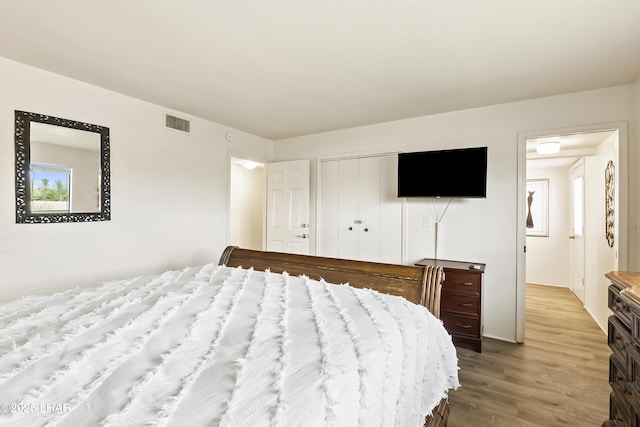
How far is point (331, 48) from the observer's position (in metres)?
2.14

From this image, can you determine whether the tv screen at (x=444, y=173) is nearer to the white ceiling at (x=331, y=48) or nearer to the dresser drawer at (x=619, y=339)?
the white ceiling at (x=331, y=48)

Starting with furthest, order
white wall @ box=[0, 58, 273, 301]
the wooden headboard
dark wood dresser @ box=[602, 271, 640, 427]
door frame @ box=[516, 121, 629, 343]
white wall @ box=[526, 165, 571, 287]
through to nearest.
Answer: white wall @ box=[526, 165, 571, 287]
door frame @ box=[516, 121, 629, 343]
white wall @ box=[0, 58, 273, 301]
the wooden headboard
dark wood dresser @ box=[602, 271, 640, 427]

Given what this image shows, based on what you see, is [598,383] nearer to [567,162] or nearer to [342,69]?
[342,69]

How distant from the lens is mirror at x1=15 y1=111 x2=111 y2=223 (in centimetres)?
240

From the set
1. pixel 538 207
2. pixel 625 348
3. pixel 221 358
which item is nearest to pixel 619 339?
pixel 625 348

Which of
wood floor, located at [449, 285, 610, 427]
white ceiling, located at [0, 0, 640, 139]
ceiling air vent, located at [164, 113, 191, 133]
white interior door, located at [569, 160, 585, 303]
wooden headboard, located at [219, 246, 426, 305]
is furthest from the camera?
white interior door, located at [569, 160, 585, 303]

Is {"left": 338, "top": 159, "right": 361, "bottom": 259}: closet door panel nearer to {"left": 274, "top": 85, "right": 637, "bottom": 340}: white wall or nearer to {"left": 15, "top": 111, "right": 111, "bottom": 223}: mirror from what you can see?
{"left": 274, "top": 85, "right": 637, "bottom": 340}: white wall

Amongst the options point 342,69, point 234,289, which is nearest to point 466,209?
point 342,69

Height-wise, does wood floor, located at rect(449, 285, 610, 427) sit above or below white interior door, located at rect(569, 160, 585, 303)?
below

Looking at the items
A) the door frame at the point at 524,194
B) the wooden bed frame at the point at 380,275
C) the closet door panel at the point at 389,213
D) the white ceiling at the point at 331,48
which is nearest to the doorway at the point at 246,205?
the closet door panel at the point at 389,213

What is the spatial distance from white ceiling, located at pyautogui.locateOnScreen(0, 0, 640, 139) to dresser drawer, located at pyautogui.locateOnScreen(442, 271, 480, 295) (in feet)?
5.80

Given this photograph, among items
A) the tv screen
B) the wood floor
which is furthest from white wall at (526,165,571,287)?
the tv screen

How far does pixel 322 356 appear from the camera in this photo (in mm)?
973

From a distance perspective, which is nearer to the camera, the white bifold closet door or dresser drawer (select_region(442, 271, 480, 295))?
dresser drawer (select_region(442, 271, 480, 295))
